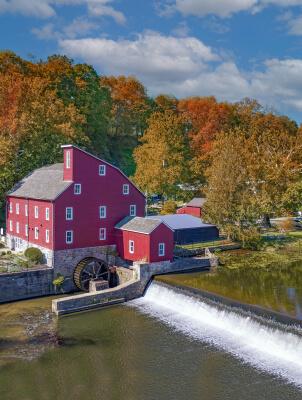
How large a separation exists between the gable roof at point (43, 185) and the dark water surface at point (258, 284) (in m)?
12.0

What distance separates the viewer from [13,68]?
67438 mm

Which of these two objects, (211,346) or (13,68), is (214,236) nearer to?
(211,346)

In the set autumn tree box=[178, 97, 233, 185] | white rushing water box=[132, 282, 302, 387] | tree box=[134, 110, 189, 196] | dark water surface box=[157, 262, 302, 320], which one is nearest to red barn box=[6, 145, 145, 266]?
dark water surface box=[157, 262, 302, 320]

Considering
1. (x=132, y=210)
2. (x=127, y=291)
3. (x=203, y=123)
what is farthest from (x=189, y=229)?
(x=203, y=123)

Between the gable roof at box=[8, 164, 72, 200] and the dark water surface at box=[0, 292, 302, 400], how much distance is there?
1218 centimetres

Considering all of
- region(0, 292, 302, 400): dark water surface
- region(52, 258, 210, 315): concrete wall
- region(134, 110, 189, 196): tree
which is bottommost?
region(0, 292, 302, 400): dark water surface

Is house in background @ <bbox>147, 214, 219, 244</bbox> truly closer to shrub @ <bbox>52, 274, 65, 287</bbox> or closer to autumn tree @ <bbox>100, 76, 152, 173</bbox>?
shrub @ <bbox>52, 274, 65, 287</bbox>

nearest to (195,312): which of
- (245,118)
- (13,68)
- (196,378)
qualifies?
(196,378)

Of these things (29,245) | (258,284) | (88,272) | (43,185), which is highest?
(43,185)

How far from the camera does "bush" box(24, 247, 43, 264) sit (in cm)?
3800

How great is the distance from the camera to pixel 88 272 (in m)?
37.6

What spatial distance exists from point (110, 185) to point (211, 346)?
19545 millimetres

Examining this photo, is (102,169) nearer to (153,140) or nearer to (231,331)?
(231,331)

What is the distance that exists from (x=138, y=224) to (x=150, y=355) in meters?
16.1
